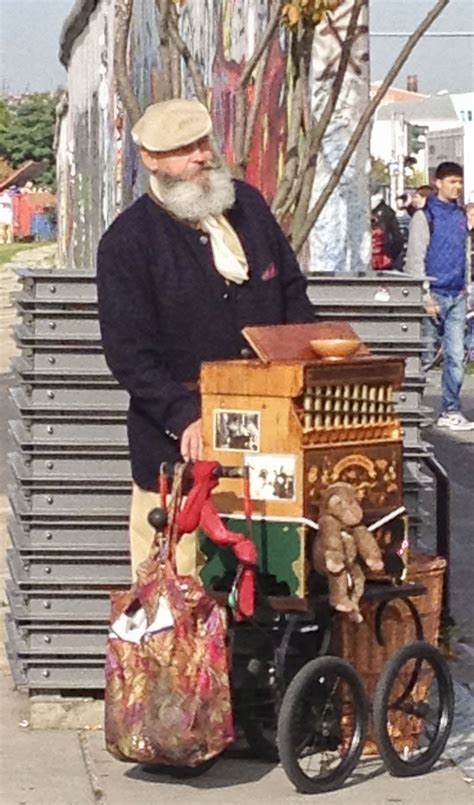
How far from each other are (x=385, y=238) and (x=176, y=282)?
13.5 m

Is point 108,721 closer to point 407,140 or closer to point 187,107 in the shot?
point 187,107

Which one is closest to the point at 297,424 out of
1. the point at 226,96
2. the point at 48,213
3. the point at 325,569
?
the point at 325,569

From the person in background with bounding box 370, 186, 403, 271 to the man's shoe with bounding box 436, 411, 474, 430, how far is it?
3975 millimetres

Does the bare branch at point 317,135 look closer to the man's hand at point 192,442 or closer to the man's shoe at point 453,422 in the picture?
the man's hand at point 192,442

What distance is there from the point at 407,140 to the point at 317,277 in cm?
3640

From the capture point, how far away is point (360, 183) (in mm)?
8406

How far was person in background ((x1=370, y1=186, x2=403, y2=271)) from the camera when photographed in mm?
18969

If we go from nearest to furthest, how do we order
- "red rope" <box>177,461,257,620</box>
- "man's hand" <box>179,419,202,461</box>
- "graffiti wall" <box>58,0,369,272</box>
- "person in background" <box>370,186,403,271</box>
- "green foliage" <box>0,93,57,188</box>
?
"red rope" <box>177,461,257,620</box>
"man's hand" <box>179,419,202,461</box>
"graffiti wall" <box>58,0,369,272</box>
"person in background" <box>370,186,403,271</box>
"green foliage" <box>0,93,57,188</box>

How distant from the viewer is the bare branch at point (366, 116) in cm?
722

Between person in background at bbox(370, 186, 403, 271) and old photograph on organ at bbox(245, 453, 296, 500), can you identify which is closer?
old photograph on organ at bbox(245, 453, 296, 500)

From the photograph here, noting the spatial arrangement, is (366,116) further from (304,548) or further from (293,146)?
(304,548)

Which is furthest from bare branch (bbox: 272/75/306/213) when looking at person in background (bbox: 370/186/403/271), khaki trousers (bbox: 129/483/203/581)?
person in background (bbox: 370/186/403/271)

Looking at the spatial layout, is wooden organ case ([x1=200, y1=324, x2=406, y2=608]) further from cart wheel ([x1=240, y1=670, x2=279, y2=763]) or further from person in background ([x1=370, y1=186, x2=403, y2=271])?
person in background ([x1=370, y1=186, x2=403, y2=271])

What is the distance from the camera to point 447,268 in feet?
49.1
